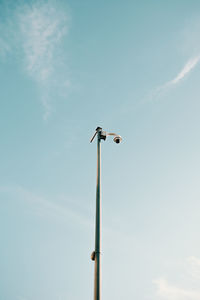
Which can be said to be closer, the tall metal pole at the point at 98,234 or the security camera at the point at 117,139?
the tall metal pole at the point at 98,234

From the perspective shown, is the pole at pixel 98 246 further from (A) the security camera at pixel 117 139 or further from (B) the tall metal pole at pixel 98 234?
(A) the security camera at pixel 117 139

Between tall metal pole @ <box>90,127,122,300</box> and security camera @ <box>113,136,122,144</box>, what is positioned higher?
security camera @ <box>113,136,122,144</box>

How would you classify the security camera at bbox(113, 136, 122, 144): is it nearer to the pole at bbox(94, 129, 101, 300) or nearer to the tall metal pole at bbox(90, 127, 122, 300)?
the tall metal pole at bbox(90, 127, 122, 300)

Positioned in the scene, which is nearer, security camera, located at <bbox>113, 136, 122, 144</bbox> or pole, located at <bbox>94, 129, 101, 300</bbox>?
pole, located at <bbox>94, 129, 101, 300</bbox>

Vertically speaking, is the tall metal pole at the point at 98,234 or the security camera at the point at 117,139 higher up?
the security camera at the point at 117,139

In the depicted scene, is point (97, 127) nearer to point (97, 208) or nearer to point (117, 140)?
point (117, 140)

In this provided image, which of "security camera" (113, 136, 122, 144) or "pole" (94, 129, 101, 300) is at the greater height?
"security camera" (113, 136, 122, 144)

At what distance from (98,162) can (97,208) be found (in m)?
1.99

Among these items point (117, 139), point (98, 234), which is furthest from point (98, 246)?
point (117, 139)

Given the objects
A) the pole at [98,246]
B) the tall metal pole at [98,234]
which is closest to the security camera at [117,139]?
the tall metal pole at [98,234]

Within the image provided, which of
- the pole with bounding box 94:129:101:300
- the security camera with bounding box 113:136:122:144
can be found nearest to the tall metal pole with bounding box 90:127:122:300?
the pole with bounding box 94:129:101:300

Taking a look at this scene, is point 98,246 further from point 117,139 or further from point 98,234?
point 117,139

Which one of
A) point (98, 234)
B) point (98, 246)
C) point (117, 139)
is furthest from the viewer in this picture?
point (117, 139)

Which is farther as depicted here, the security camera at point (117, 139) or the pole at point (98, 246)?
the security camera at point (117, 139)
